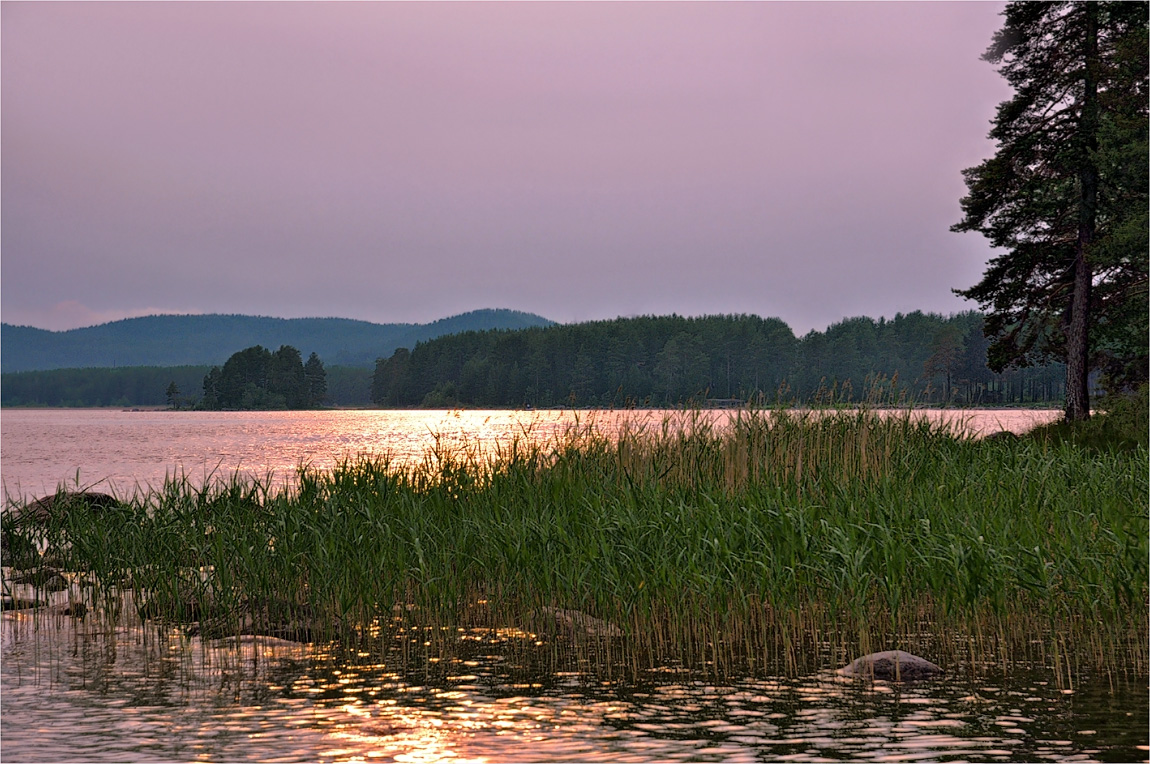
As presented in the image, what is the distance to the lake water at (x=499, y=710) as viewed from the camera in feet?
23.8

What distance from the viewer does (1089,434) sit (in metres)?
25.3

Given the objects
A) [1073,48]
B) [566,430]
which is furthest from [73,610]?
[1073,48]

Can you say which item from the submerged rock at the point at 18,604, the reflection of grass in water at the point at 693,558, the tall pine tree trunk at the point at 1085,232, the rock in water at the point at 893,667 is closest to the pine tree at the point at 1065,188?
the tall pine tree trunk at the point at 1085,232

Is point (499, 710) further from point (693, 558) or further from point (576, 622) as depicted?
point (693, 558)

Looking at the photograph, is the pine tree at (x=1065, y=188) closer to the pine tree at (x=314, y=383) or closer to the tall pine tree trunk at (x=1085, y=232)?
the tall pine tree trunk at (x=1085, y=232)

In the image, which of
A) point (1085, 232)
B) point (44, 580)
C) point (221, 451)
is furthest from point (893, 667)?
point (221, 451)

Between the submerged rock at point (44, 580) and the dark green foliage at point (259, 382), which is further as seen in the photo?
the dark green foliage at point (259, 382)

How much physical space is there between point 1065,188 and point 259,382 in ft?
558

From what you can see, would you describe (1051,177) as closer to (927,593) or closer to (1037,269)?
(1037,269)

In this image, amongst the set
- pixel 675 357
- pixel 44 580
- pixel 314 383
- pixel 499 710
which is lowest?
pixel 499 710

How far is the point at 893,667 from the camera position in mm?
8812

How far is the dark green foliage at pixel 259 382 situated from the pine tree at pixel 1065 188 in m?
163

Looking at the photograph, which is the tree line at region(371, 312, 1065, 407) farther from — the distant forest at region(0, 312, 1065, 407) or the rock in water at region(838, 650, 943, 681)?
the rock in water at region(838, 650, 943, 681)

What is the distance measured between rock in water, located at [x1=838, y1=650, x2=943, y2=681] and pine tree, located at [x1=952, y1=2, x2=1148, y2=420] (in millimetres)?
24853
